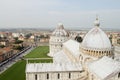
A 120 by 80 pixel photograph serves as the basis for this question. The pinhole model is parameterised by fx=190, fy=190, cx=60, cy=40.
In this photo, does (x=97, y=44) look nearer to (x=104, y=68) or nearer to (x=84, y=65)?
(x=84, y=65)

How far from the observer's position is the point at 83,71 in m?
30.3

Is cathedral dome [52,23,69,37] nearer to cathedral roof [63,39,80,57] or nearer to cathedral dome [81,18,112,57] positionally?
cathedral roof [63,39,80,57]

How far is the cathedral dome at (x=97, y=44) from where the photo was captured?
92.7 ft

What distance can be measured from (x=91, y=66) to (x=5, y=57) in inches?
1700

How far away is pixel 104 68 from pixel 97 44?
5815 mm

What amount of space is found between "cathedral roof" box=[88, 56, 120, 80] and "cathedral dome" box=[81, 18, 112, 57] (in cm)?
259

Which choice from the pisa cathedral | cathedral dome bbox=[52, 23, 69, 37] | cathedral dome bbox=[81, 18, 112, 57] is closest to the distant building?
cathedral dome bbox=[52, 23, 69, 37]

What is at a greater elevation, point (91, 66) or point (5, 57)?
point (91, 66)

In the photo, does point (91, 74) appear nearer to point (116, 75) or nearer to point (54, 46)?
point (116, 75)

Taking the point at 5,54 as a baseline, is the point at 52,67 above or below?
above

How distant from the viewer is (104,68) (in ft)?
76.7

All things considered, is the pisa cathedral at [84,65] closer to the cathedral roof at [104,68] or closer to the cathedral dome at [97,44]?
the cathedral dome at [97,44]

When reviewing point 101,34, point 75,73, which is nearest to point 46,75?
point 75,73

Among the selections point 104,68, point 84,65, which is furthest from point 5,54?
point 104,68
